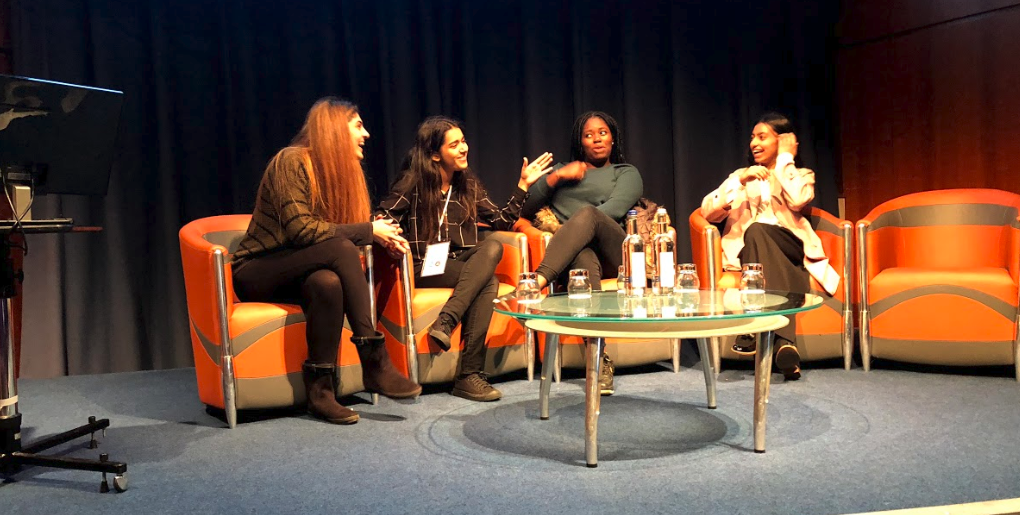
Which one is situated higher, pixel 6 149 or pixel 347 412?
pixel 6 149

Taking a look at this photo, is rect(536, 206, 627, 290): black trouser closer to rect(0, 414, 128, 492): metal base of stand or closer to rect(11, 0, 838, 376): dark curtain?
rect(11, 0, 838, 376): dark curtain

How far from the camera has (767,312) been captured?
2.00m

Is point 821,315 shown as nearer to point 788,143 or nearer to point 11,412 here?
point 788,143

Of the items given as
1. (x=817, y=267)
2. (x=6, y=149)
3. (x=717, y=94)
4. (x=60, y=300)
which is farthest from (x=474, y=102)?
(x=6, y=149)

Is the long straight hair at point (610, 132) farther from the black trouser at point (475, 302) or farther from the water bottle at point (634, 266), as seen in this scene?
the water bottle at point (634, 266)

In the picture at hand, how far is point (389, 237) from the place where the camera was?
296 centimetres

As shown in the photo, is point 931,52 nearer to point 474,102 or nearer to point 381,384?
point 474,102

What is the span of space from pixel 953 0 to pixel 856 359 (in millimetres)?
1907

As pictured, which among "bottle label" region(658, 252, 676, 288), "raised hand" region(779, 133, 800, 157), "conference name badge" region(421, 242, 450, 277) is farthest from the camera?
"raised hand" region(779, 133, 800, 157)

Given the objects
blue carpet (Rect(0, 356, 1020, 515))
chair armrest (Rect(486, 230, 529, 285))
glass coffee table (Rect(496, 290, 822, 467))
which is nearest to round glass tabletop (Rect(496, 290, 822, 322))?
glass coffee table (Rect(496, 290, 822, 467))

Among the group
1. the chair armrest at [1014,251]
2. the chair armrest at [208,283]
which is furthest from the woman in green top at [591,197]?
the chair armrest at [1014,251]

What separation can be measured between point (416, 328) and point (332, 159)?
703 mm

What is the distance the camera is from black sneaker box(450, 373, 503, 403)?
302 centimetres

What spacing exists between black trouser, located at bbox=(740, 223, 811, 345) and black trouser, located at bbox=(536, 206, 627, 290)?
523 mm
